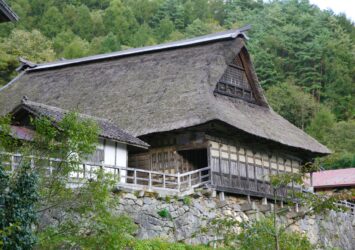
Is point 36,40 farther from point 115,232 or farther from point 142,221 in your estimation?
point 115,232

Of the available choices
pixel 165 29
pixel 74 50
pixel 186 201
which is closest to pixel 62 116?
pixel 186 201

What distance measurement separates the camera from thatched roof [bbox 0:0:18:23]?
1764 cm

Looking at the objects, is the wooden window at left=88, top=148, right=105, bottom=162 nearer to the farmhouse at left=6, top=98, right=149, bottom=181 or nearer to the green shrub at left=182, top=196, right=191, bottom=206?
the farmhouse at left=6, top=98, right=149, bottom=181

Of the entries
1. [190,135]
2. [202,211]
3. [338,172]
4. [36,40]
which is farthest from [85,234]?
[36,40]

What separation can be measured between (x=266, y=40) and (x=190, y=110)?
159 feet

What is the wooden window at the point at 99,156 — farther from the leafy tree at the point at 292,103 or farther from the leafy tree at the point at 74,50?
the leafy tree at the point at 74,50

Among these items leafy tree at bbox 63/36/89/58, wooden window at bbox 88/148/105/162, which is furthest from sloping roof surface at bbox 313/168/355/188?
leafy tree at bbox 63/36/89/58

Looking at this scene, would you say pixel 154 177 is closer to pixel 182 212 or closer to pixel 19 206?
pixel 182 212

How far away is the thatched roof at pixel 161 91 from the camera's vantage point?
1241 inches

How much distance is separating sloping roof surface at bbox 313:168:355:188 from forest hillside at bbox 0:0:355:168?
897 centimetres

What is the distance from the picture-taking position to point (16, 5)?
81.6 metres

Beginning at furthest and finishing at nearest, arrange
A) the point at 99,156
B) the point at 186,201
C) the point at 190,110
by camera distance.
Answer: the point at 190,110 < the point at 186,201 < the point at 99,156

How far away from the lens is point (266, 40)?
77.6 metres

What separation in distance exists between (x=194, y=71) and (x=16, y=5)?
52.7m
